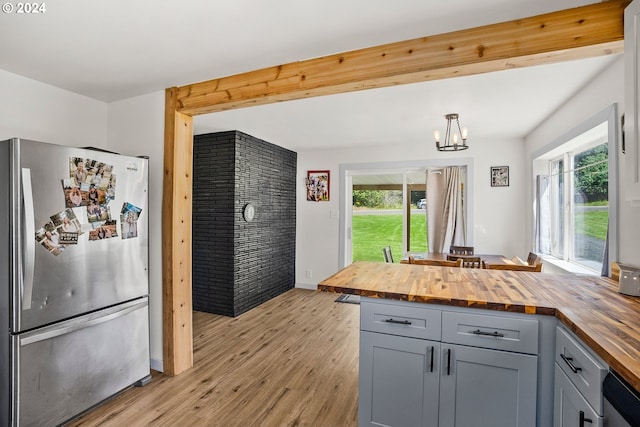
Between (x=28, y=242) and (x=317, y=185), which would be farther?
(x=317, y=185)

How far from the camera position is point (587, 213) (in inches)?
112

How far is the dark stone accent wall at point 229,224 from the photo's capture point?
152 inches

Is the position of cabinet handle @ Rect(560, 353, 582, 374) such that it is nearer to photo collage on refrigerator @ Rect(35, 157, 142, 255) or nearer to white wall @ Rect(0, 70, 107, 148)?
photo collage on refrigerator @ Rect(35, 157, 142, 255)

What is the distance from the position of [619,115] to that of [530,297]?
137 centimetres

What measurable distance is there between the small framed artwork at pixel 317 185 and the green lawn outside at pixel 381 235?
0.67 metres

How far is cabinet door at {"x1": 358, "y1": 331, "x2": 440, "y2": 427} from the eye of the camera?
5.18 ft

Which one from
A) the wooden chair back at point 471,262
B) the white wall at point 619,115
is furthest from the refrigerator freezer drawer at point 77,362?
the white wall at point 619,115

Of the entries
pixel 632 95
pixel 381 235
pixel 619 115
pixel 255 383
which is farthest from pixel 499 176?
pixel 255 383

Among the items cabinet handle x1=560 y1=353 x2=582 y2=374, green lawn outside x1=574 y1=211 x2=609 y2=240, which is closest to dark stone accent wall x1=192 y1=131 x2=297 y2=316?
cabinet handle x1=560 y1=353 x2=582 y2=374

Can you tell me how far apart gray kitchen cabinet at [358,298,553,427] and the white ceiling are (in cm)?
145

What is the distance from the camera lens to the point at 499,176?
433 cm

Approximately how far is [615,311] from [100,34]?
2.89 m

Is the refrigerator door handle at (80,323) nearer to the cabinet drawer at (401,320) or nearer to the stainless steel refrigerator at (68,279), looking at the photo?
the stainless steel refrigerator at (68,279)

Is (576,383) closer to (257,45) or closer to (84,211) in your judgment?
(257,45)
